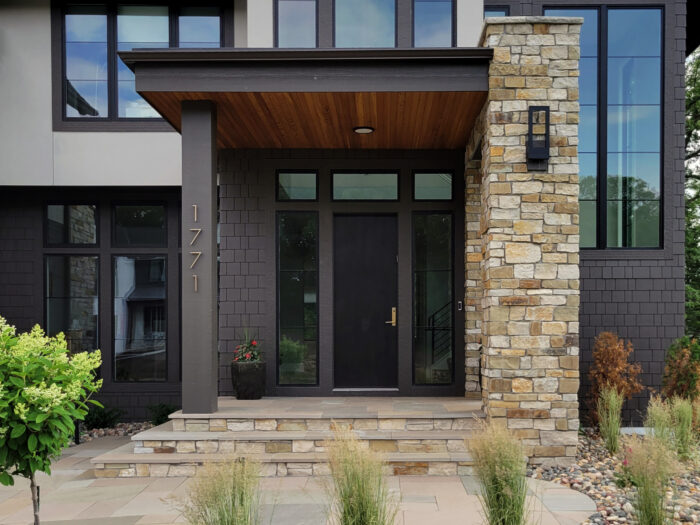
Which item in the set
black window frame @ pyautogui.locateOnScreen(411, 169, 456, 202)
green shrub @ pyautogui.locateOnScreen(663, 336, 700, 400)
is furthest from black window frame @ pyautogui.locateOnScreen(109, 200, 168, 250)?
green shrub @ pyautogui.locateOnScreen(663, 336, 700, 400)

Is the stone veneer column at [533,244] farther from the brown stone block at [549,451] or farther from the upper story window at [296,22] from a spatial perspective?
the upper story window at [296,22]

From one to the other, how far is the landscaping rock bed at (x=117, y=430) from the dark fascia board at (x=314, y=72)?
426cm

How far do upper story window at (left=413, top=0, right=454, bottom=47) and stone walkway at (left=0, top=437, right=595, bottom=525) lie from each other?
15.9 feet

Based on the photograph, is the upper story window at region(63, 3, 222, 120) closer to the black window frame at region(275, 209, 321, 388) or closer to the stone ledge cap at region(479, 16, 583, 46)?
the black window frame at region(275, 209, 321, 388)

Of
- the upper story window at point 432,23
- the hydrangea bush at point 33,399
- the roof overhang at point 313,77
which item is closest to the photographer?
the hydrangea bush at point 33,399

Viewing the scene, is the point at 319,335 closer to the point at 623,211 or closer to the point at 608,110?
the point at 623,211

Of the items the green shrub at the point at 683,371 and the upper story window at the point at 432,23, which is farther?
the upper story window at the point at 432,23

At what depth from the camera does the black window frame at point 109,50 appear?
768 centimetres

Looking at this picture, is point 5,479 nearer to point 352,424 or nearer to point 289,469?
point 289,469

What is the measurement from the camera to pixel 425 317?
696 cm

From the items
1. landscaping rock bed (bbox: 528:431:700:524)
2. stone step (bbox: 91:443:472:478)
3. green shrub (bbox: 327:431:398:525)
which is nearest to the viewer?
green shrub (bbox: 327:431:398:525)

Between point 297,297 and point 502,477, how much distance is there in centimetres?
406

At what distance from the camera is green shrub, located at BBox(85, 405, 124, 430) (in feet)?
24.3

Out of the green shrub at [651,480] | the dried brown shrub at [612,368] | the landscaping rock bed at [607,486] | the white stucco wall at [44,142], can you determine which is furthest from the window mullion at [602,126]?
the white stucco wall at [44,142]
